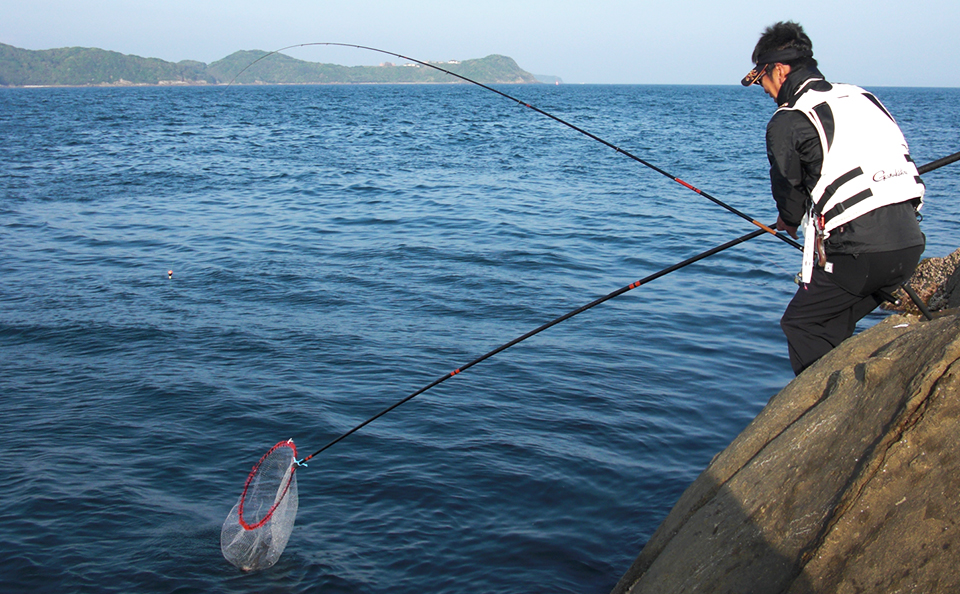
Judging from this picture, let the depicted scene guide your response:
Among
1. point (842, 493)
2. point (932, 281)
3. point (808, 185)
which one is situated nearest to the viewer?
point (842, 493)

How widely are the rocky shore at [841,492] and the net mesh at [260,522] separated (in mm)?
2082

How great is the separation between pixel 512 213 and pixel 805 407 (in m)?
11.4

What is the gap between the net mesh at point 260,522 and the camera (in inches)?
161

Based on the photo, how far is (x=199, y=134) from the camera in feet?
98.8

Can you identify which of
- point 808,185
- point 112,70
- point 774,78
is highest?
point 112,70

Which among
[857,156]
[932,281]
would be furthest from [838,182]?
[932,281]

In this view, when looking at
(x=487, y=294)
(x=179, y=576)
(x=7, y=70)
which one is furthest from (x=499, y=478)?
(x=7, y=70)

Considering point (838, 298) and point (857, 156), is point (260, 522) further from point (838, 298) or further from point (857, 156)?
point (857, 156)

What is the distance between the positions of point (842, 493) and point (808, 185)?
139cm

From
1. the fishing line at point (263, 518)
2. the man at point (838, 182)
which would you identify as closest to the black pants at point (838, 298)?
the man at point (838, 182)

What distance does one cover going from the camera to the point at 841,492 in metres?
2.31

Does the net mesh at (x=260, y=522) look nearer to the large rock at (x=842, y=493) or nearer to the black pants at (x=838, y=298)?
the large rock at (x=842, y=493)

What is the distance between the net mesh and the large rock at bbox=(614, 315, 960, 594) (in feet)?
6.70

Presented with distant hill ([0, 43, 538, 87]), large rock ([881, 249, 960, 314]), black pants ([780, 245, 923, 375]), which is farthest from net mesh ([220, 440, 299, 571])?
distant hill ([0, 43, 538, 87])
